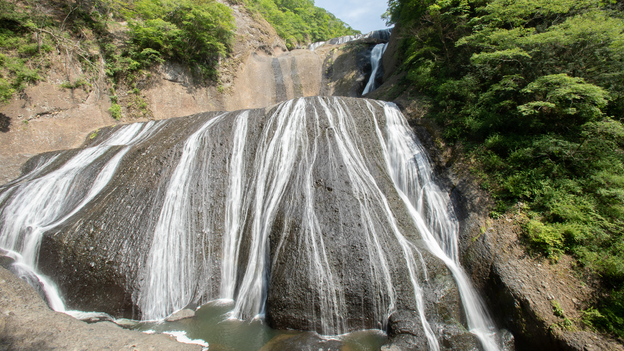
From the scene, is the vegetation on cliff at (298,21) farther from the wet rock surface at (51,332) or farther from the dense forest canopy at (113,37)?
the wet rock surface at (51,332)

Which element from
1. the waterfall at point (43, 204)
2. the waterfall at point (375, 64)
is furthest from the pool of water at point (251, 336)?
the waterfall at point (375, 64)

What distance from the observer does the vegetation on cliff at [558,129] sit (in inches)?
191

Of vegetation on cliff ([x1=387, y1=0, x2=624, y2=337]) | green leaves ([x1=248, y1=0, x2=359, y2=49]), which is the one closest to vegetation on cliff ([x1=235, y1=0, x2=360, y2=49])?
green leaves ([x1=248, y1=0, x2=359, y2=49])

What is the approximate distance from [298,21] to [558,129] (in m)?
29.8

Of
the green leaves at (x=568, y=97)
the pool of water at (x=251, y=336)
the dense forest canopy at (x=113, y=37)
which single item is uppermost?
the dense forest canopy at (x=113, y=37)

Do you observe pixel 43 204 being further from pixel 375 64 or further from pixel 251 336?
pixel 375 64

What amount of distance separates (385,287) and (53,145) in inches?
537

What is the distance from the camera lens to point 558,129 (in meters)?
6.34

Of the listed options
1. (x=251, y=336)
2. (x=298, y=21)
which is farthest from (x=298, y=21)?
(x=251, y=336)

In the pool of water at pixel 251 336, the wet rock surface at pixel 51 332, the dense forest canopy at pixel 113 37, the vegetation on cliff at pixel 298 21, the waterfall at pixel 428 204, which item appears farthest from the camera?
the vegetation on cliff at pixel 298 21

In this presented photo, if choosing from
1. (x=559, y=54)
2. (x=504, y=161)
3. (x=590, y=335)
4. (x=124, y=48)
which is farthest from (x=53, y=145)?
(x=559, y=54)

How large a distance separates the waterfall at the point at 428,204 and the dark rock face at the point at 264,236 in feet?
1.28

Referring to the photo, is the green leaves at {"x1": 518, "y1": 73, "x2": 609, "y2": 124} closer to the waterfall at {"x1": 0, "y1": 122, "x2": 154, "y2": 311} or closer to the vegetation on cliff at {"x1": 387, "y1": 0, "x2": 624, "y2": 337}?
the vegetation on cliff at {"x1": 387, "y1": 0, "x2": 624, "y2": 337}

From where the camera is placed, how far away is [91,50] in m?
12.4
